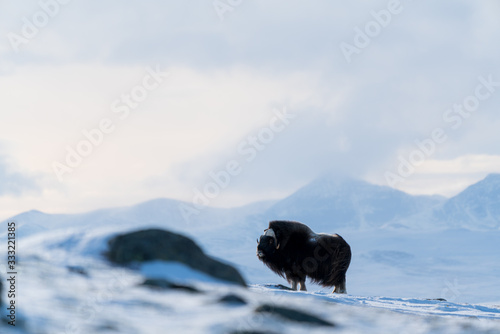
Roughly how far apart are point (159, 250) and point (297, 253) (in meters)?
8.90

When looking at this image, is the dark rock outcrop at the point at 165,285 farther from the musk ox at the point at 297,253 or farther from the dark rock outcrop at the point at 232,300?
the musk ox at the point at 297,253

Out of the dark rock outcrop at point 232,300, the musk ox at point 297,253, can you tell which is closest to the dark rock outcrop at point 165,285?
the dark rock outcrop at point 232,300

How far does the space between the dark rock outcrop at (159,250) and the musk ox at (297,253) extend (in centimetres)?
810

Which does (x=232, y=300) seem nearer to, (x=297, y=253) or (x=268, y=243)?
(x=268, y=243)

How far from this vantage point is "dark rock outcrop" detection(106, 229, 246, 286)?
9484 mm

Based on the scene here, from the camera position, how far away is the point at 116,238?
9703 millimetres

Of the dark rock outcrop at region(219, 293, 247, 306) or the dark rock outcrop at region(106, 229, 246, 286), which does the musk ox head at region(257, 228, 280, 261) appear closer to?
the dark rock outcrop at region(106, 229, 246, 286)

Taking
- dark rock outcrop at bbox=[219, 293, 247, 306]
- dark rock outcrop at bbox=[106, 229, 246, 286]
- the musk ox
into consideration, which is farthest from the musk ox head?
dark rock outcrop at bbox=[219, 293, 247, 306]

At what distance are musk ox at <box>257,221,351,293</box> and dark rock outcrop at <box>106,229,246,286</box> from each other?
26.6 feet

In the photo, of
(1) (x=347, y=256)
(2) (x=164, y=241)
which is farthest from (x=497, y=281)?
(2) (x=164, y=241)

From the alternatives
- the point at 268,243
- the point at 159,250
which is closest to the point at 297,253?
the point at 268,243

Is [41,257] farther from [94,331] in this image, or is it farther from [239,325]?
[239,325]

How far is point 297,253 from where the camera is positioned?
18.0 meters

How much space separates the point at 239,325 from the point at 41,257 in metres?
3.13
